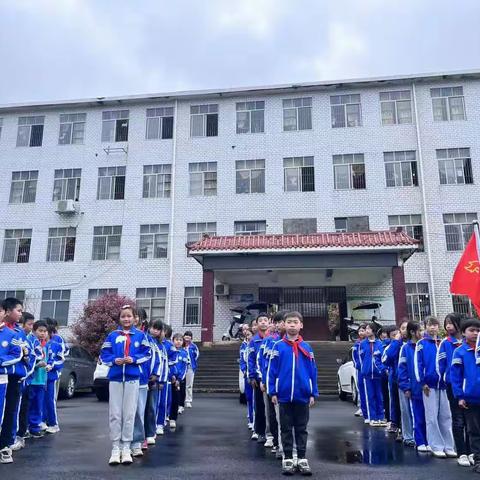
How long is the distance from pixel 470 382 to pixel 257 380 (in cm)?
280

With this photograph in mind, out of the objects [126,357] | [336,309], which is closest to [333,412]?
[126,357]

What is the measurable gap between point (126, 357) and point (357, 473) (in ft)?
8.78

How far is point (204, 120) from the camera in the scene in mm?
24281

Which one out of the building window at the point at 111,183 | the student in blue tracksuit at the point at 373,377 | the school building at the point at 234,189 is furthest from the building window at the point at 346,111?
the student in blue tracksuit at the point at 373,377

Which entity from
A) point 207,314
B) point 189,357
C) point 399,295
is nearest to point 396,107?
point 399,295

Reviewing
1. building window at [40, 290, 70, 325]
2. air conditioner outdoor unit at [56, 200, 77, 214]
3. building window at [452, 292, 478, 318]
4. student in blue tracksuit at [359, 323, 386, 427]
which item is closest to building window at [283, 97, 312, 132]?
building window at [452, 292, 478, 318]

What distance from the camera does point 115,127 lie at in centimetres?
2475

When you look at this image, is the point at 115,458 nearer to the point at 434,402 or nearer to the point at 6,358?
the point at 6,358

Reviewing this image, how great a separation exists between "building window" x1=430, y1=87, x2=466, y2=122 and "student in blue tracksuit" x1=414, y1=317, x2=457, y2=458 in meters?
18.9

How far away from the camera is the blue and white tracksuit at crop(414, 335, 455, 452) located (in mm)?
5875

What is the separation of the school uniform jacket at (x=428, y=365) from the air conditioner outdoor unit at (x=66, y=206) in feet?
65.7

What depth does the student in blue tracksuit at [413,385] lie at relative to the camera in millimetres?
6082

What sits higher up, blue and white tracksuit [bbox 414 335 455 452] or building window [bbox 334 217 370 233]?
building window [bbox 334 217 370 233]

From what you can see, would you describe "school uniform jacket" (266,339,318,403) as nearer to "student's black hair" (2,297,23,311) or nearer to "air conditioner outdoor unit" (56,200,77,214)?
"student's black hair" (2,297,23,311)
